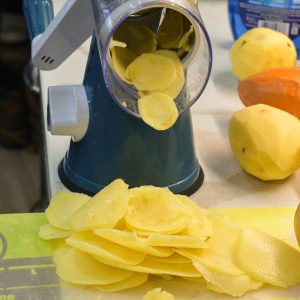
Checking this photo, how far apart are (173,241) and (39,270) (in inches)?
4.0

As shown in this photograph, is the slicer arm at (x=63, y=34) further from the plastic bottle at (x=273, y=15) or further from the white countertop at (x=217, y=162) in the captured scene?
the plastic bottle at (x=273, y=15)

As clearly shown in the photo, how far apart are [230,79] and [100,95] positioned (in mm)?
274

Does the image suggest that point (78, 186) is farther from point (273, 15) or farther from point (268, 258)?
point (273, 15)

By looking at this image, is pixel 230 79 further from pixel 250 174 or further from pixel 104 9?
pixel 104 9

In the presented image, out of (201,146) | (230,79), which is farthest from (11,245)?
(230,79)

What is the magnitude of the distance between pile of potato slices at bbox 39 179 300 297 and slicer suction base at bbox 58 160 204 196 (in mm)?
60

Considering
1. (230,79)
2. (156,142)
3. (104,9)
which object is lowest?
(230,79)

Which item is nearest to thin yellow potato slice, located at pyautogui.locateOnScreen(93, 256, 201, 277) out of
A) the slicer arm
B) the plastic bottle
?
the slicer arm

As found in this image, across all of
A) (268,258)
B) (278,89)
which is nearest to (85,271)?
(268,258)

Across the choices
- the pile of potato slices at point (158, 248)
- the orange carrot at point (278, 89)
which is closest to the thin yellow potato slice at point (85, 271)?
the pile of potato slices at point (158, 248)

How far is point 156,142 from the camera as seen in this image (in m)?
0.60

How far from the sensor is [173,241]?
51 centimetres

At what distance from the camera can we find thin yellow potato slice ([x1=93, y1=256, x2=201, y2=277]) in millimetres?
509

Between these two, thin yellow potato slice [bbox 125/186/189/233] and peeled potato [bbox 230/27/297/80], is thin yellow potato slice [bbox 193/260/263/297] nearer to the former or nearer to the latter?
thin yellow potato slice [bbox 125/186/189/233]
